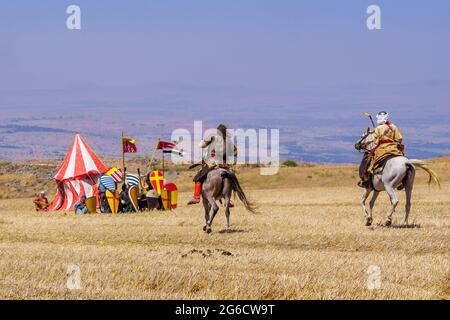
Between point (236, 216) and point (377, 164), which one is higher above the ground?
point (377, 164)

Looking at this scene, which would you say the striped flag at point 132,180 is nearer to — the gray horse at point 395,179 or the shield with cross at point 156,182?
the shield with cross at point 156,182

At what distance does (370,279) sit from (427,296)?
3.76ft

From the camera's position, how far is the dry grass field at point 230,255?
13984 millimetres

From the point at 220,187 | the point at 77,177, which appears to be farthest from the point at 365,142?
the point at 77,177

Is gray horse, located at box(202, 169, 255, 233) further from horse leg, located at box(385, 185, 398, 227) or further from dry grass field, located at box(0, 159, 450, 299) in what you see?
horse leg, located at box(385, 185, 398, 227)

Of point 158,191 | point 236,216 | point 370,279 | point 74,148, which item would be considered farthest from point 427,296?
point 74,148

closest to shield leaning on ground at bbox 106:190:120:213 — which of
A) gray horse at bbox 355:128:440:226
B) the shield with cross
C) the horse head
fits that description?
the shield with cross

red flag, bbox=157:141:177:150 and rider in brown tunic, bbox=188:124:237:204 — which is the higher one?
rider in brown tunic, bbox=188:124:237:204

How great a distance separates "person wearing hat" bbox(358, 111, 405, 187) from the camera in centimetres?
2494

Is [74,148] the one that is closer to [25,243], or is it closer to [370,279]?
[25,243]

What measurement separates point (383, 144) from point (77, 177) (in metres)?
17.3

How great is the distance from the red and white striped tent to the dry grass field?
7081 millimetres

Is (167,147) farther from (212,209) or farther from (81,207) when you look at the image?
(212,209)
